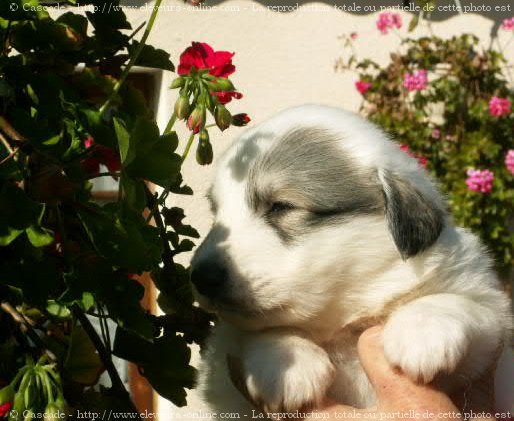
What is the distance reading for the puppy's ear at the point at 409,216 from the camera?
221 cm

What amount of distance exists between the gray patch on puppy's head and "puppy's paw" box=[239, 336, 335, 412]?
0.37 meters

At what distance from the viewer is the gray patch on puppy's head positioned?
7.55 feet

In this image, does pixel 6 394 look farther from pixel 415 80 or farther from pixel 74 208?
pixel 415 80

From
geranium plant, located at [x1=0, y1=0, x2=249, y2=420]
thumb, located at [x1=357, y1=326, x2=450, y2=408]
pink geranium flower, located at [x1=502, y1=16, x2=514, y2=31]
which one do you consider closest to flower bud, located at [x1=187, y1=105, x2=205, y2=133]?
geranium plant, located at [x1=0, y1=0, x2=249, y2=420]

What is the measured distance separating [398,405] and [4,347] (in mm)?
1023

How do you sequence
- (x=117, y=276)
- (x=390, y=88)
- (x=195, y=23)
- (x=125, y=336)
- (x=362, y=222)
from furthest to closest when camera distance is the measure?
(x=390, y=88) → (x=195, y=23) → (x=362, y=222) → (x=125, y=336) → (x=117, y=276)

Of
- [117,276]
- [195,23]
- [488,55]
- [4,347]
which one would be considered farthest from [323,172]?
[488,55]

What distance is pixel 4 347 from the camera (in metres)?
1.67

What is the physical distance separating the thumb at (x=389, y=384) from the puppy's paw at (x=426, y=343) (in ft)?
0.08

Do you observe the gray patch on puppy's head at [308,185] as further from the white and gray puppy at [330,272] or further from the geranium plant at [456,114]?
the geranium plant at [456,114]

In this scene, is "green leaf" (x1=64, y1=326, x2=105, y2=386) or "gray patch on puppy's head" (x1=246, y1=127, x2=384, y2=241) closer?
"green leaf" (x1=64, y1=326, x2=105, y2=386)

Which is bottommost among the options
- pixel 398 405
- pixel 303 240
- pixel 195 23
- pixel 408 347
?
pixel 398 405

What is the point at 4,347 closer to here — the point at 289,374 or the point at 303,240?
Result: the point at 289,374

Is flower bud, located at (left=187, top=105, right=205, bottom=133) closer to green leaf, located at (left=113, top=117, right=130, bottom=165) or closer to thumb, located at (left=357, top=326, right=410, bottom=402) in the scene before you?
green leaf, located at (left=113, top=117, right=130, bottom=165)
